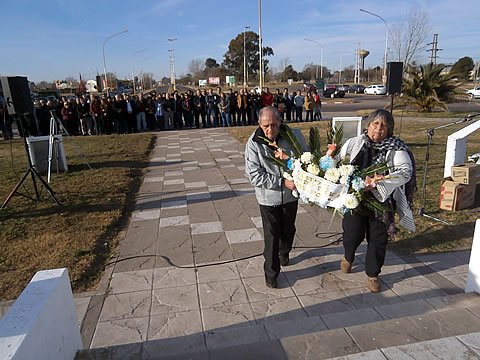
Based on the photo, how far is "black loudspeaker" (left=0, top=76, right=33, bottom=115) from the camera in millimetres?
5691

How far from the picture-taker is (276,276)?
356 cm

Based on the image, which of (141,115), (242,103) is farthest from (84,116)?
(242,103)

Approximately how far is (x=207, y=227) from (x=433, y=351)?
11.5ft

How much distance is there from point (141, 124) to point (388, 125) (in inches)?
615

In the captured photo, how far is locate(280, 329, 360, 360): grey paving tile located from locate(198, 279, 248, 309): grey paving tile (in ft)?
2.85

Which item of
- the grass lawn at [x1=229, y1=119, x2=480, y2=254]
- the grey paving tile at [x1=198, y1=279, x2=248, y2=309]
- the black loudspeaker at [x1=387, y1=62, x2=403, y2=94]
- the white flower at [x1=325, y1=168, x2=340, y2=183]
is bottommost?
the grass lawn at [x1=229, y1=119, x2=480, y2=254]

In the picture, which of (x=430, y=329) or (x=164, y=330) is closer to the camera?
(x=430, y=329)

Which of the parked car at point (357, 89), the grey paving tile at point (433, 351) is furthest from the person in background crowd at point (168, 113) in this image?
the parked car at point (357, 89)

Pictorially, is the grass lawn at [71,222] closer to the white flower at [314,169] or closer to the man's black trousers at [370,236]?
the white flower at [314,169]

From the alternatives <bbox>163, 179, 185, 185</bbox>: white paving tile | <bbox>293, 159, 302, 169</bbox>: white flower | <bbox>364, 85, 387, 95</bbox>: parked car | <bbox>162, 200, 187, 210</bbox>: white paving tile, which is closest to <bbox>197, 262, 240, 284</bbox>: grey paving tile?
<bbox>293, 159, 302, 169</bbox>: white flower

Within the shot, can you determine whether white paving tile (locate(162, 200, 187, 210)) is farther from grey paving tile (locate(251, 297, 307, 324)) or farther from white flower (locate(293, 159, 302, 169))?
white flower (locate(293, 159, 302, 169))

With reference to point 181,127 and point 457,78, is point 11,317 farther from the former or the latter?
point 457,78

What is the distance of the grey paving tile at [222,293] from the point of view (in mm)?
3336

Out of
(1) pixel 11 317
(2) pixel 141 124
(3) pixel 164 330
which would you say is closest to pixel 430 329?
(3) pixel 164 330
